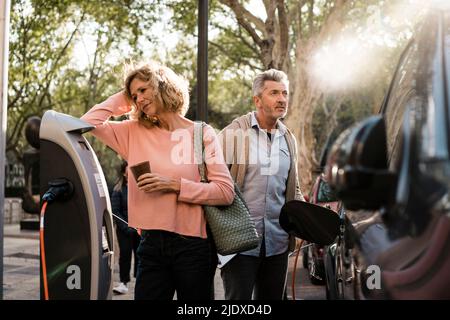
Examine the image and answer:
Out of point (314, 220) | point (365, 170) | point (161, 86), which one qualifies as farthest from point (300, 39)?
point (365, 170)

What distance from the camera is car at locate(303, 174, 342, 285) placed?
3.54 m

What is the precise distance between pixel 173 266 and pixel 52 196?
0.60 m

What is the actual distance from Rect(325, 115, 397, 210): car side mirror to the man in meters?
1.90

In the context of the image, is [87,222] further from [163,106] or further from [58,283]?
[163,106]

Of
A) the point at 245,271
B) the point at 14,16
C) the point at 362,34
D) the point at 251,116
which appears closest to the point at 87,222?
the point at 245,271

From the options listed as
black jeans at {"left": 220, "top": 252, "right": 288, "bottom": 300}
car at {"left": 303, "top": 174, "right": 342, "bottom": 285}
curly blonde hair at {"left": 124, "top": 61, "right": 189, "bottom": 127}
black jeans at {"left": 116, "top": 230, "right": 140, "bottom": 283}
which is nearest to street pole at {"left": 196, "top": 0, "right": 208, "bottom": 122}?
car at {"left": 303, "top": 174, "right": 342, "bottom": 285}

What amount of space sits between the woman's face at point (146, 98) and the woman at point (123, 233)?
5160 millimetres

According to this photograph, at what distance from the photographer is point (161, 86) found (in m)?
2.94

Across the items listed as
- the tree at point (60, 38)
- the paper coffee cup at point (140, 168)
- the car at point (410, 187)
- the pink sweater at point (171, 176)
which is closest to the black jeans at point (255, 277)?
the pink sweater at point (171, 176)

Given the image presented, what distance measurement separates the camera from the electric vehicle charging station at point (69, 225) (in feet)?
9.27

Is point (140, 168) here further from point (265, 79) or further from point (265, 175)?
point (265, 79)

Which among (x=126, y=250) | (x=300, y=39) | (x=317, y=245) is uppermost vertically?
(x=300, y=39)
